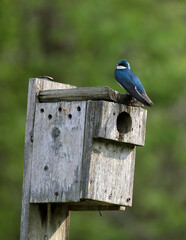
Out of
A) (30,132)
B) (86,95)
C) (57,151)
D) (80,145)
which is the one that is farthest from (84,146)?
(30,132)

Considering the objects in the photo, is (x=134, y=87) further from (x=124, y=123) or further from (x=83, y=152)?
(x=83, y=152)

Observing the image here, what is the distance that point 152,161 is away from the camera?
12289mm

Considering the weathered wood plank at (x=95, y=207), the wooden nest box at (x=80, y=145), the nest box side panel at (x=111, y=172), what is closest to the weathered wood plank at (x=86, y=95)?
the wooden nest box at (x=80, y=145)

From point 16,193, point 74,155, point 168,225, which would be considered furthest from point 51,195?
point 168,225

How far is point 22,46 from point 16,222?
10.4 ft

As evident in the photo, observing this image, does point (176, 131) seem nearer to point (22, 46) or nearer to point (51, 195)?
point (22, 46)

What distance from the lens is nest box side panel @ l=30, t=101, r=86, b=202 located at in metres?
4.80

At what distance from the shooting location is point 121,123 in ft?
16.6

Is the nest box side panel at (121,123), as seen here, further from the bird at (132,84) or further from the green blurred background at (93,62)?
the green blurred background at (93,62)

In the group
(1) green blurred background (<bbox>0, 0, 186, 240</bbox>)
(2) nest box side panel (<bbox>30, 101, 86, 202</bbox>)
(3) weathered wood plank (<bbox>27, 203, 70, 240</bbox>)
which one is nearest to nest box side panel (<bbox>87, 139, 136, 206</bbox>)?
(2) nest box side panel (<bbox>30, 101, 86, 202</bbox>)

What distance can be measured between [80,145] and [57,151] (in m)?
A: 0.21

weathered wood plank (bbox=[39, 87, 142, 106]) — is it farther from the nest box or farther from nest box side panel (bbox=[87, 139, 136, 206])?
nest box side panel (bbox=[87, 139, 136, 206])

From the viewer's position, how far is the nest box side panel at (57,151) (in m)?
4.80

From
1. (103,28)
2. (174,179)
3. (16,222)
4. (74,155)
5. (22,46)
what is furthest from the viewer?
(174,179)
